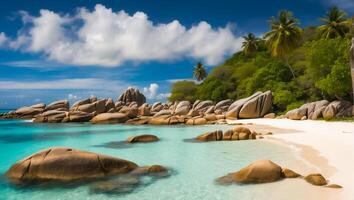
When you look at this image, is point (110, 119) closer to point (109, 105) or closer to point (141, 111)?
point (141, 111)

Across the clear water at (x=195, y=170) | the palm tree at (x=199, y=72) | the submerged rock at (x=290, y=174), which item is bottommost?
the clear water at (x=195, y=170)

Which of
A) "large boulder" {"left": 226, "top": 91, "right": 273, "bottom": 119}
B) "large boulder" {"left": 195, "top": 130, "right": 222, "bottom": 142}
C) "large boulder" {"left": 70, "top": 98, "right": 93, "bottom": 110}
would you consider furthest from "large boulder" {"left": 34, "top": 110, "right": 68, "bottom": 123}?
"large boulder" {"left": 195, "top": 130, "right": 222, "bottom": 142}

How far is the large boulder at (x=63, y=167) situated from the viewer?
30.8ft

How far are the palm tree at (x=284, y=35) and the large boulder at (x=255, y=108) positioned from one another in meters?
6.60

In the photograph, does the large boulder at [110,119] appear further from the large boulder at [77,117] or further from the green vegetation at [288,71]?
the green vegetation at [288,71]

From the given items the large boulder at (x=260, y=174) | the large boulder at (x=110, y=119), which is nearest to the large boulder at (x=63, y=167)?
the large boulder at (x=260, y=174)

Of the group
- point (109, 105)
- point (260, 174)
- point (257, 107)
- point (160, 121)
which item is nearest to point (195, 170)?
point (260, 174)

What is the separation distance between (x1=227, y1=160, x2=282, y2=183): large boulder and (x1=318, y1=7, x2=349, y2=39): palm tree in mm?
36527

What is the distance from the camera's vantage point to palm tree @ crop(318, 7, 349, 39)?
40.7m

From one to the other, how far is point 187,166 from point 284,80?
33.9 m

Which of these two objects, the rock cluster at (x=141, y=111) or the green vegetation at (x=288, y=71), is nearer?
the green vegetation at (x=288, y=71)

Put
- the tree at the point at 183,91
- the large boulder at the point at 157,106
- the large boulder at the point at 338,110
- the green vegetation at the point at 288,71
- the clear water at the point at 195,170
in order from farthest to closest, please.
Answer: the tree at the point at 183,91
the large boulder at the point at 157,106
the green vegetation at the point at 288,71
the large boulder at the point at 338,110
the clear water at the point at 195,170

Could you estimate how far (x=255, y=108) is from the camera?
119 feet

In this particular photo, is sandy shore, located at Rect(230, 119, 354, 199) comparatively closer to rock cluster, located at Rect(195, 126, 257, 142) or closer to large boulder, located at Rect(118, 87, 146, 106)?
rock cluster, located at Rect(195, 126, 257, 142)
